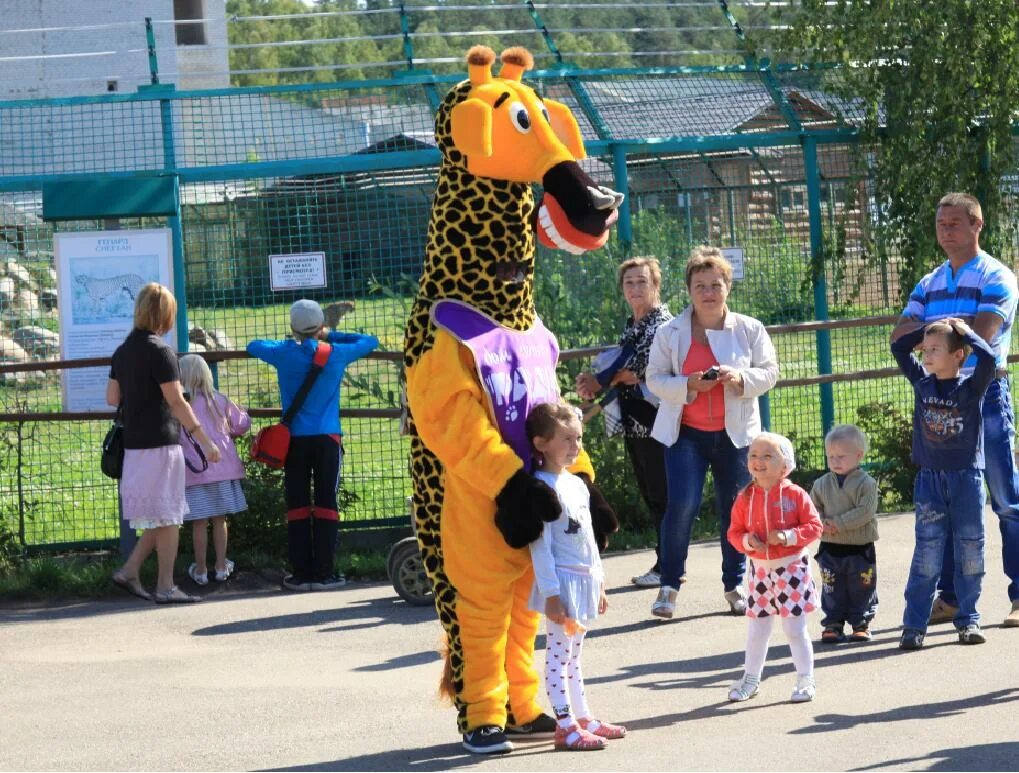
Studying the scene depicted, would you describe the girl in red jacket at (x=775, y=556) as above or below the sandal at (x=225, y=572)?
above

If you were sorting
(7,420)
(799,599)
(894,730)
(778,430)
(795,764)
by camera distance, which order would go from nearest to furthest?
(795,764) < (894,730) < (799,599) < (7,420) < (778,430)

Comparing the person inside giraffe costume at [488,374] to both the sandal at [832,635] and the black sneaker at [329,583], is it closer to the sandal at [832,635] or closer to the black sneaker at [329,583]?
the sandal at [832,635]

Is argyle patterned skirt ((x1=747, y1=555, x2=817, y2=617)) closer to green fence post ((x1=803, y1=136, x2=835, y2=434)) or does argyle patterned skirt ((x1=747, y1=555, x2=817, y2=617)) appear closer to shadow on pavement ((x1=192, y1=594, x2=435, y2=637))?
shadow on pavement ((x1=192, y1=594, x2=435, y2=637))

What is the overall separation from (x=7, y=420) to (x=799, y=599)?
5.53 m

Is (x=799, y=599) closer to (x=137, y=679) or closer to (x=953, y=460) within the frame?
(x=953, y=460)

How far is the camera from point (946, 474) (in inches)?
263

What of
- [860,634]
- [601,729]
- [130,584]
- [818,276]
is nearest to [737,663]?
[860,634]

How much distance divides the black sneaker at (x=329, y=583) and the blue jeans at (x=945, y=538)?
11.7 feet

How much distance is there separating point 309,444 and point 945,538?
12.7 feet

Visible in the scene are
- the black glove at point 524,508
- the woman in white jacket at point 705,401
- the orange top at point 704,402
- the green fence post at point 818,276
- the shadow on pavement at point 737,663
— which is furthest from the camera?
the green fence post at point 818,276

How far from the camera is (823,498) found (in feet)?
23.0

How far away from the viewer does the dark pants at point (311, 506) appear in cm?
886

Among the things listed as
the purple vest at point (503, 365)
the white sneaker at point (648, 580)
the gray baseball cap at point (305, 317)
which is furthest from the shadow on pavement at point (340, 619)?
the purple vest at point (503, 365)

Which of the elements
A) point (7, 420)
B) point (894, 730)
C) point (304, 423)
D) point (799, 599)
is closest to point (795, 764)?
point (894, 730)
